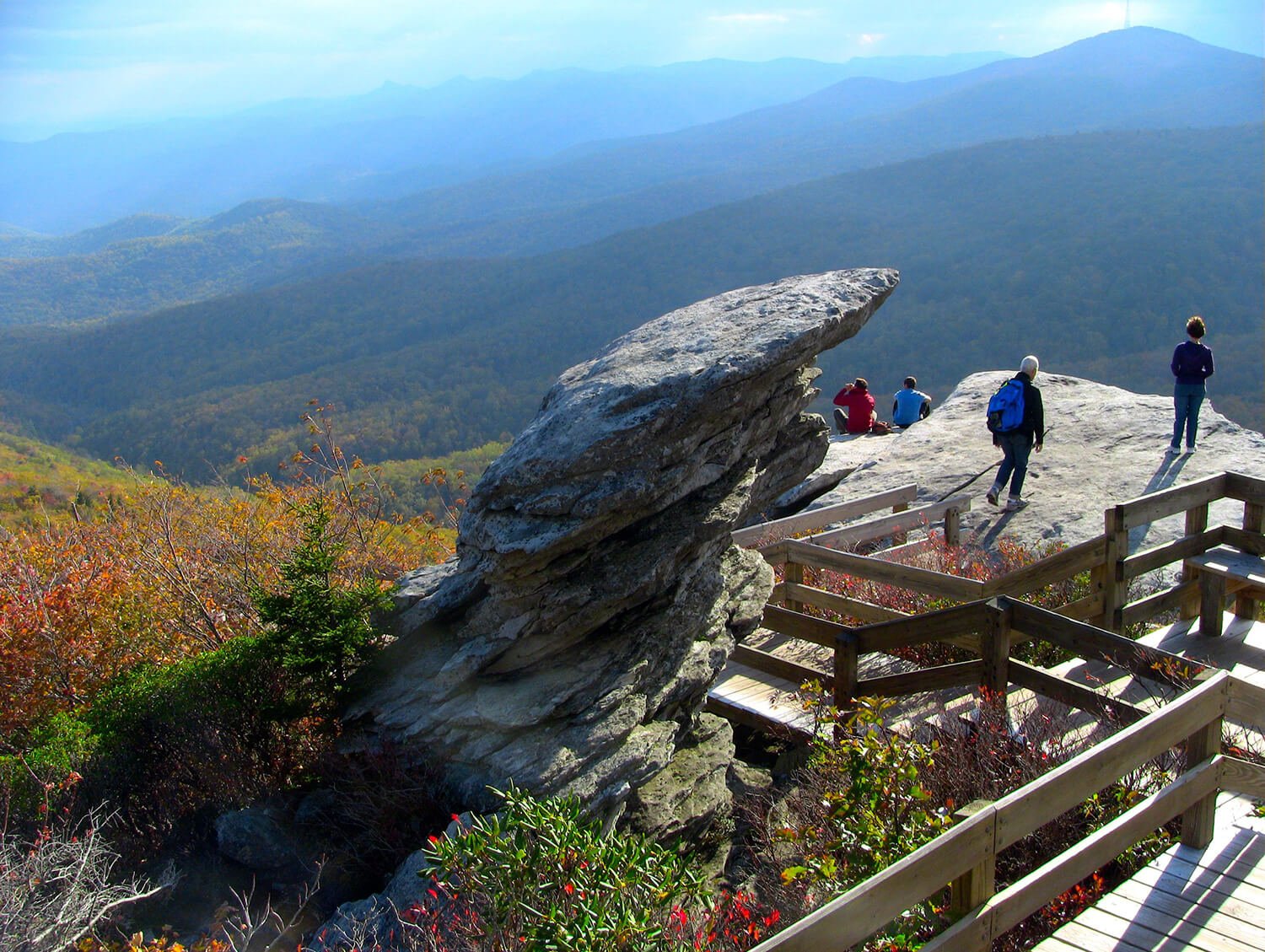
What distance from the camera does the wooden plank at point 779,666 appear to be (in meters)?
7.82

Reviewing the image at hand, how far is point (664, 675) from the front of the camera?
7.18 meters

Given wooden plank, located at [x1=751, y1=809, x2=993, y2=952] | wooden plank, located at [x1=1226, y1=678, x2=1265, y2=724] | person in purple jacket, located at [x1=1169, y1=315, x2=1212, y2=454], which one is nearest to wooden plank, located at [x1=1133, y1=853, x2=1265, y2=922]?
wooden plank, located at [x1=1226, y1=678, x2=1265, y2=724]

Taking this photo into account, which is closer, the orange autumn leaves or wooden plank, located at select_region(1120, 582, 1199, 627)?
wooden plank, located at select_region(1120, 582, 1199, 627)

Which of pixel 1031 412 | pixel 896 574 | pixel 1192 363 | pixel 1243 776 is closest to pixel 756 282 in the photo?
pixel 1192 363

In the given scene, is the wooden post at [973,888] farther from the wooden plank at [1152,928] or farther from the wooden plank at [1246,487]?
the wooden plank at [1246,487]

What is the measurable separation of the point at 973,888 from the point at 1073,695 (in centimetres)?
228

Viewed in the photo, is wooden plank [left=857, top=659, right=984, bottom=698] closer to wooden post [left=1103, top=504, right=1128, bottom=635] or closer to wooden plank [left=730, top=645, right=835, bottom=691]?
wooden plank [left=730, top=645, right=835, bottom=691]

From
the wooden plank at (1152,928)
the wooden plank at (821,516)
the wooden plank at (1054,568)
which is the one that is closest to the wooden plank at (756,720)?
the wooden plank at (1054,568)

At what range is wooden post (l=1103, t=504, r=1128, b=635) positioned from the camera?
742cm

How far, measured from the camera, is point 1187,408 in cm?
1291

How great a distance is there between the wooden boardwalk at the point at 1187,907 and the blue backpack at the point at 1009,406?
26.9 feet

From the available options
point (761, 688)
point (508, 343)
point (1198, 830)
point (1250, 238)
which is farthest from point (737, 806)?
point (1250, 238)

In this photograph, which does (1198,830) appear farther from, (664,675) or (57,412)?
(57,412)

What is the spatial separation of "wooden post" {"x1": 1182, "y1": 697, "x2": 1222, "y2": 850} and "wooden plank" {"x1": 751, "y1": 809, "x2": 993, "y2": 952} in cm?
145
